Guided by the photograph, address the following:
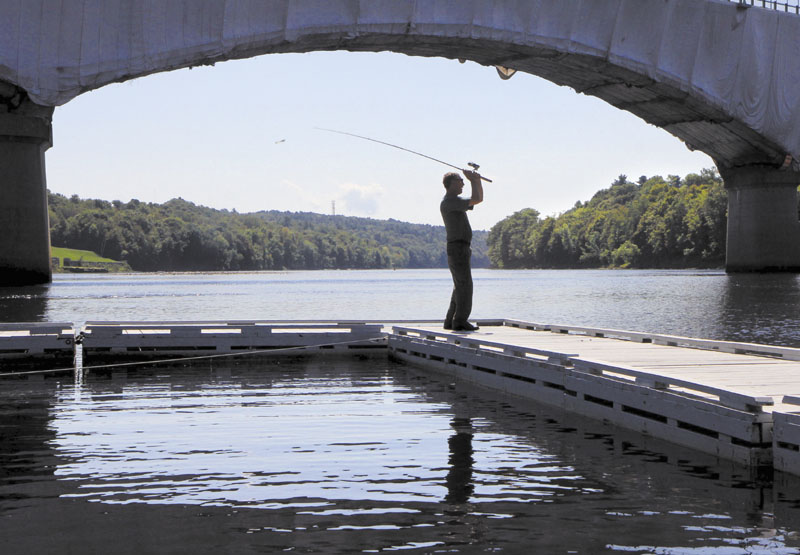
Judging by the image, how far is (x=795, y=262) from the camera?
2793 inches

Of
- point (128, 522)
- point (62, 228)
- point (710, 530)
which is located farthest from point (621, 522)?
point (62, 228)

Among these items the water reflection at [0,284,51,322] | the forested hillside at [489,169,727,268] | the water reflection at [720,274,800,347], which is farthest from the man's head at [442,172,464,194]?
the forested hillside at [489,169,727,268]

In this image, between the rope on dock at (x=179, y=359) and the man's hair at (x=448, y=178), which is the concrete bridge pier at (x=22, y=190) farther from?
the man's hair at (x=448, y=178)

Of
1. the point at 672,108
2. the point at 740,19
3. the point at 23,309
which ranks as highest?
the point at 740,19

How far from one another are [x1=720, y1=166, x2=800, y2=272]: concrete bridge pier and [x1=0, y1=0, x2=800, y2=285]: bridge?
207cm

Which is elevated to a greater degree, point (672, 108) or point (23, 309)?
point (672, 108)

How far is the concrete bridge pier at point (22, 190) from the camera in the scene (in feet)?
167

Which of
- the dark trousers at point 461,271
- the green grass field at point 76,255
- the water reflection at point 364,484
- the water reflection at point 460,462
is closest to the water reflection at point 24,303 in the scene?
the dark trousers at point 461,271

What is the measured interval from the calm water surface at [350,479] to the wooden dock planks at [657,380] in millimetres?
226

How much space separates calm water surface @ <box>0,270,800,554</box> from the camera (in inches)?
242

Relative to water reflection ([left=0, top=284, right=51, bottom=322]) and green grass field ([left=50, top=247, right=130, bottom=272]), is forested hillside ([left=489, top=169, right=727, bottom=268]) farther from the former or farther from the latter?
water reflection ([left=0, top=284, right=51, bottom=322])

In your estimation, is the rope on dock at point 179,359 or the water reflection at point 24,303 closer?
the rope on dock at point 179,359

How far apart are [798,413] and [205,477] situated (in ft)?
15.4

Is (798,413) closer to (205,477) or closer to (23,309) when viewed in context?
(205,477)
